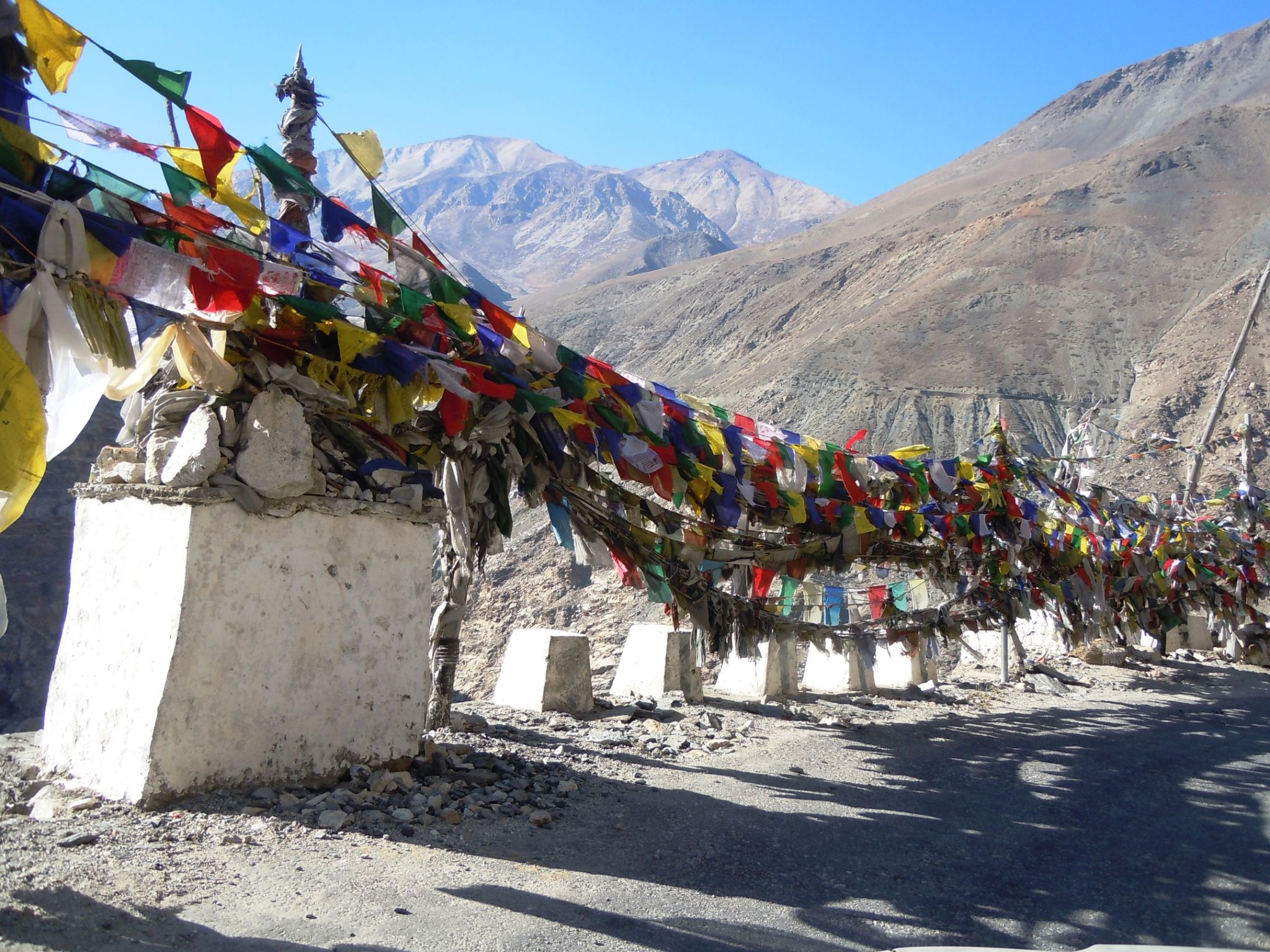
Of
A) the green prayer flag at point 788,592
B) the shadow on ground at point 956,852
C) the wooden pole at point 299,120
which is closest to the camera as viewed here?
the shadow on ground at point 956,852

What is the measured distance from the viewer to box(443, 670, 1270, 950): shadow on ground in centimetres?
379

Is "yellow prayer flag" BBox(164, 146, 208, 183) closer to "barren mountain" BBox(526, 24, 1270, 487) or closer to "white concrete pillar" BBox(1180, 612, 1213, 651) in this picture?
"white concrete pillar" BBox(1180, 612, 1213, 651)

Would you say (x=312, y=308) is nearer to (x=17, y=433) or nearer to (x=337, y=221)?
(x=337, y=221)

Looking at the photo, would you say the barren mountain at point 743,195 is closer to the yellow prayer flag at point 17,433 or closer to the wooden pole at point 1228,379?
the wooden pole at point 1228,379

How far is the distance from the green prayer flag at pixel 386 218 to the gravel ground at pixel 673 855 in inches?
118

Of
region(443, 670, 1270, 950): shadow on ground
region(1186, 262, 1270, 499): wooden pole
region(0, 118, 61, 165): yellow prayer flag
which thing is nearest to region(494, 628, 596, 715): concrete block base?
region(443, 670, 1270, 950): shadow on ground

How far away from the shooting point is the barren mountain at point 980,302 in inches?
1399

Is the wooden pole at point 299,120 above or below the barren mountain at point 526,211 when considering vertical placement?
below

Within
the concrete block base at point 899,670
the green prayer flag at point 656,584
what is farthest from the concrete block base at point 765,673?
the green prayer flag at point 656,584

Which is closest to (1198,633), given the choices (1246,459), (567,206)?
(1246,459)

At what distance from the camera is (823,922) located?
3783mm

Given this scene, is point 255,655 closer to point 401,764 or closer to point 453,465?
point 401,764

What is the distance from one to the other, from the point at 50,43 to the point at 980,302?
143 ft

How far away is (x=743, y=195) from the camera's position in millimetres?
171250
